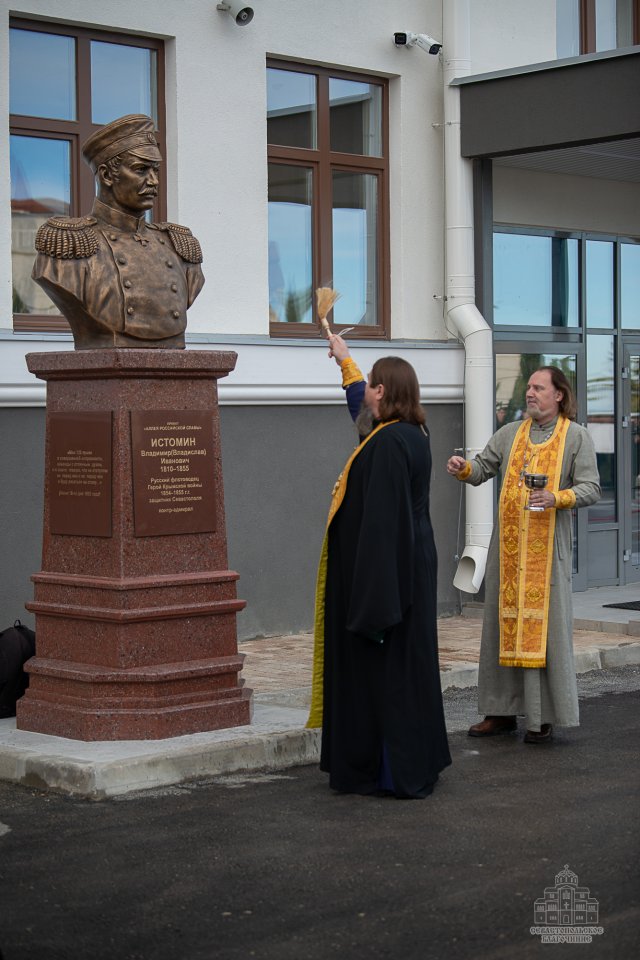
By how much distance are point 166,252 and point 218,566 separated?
158cm

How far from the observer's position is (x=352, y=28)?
38.3 ft

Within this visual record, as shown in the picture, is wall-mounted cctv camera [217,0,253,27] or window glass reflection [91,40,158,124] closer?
window glass reflection [91,40,158,124]

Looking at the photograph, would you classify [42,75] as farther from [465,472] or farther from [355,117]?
[465,472]

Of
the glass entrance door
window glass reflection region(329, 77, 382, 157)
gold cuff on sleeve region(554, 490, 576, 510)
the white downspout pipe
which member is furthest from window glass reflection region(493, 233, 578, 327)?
gold cuff on sleeve region(554, 490, 576, 510)

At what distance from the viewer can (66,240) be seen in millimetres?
7172

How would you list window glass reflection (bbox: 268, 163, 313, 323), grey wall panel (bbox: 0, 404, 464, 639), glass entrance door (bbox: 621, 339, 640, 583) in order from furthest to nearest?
glass entrance door (bbox: 621, 339, 640, 583) < window glass reflection (bbox: 268, 163, 313, 323) < grey wall panel (bbox: 0, 404, 464, 639)

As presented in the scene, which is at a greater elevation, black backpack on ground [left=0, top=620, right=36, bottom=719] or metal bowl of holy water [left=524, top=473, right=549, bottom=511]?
metal bowl of holy water [left=524, top=473, right=549, bottom=511]

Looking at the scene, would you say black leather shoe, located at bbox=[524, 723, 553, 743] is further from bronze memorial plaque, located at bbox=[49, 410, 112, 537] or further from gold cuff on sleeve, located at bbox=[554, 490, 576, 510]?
bronze memorial plaque, located at bbox=[49, 410, 112, 537]

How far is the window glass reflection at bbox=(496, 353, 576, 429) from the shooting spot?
12.9 metres

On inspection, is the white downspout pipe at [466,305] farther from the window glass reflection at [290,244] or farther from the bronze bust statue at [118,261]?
the bronze bust statue at [118,261]

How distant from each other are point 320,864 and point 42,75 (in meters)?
6.51

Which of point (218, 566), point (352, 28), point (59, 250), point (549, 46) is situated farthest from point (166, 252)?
point (549, 46)

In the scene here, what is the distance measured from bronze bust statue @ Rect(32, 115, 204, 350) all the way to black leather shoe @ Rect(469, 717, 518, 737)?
A: 2.51 meters

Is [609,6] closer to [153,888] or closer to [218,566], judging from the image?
[218,566]
